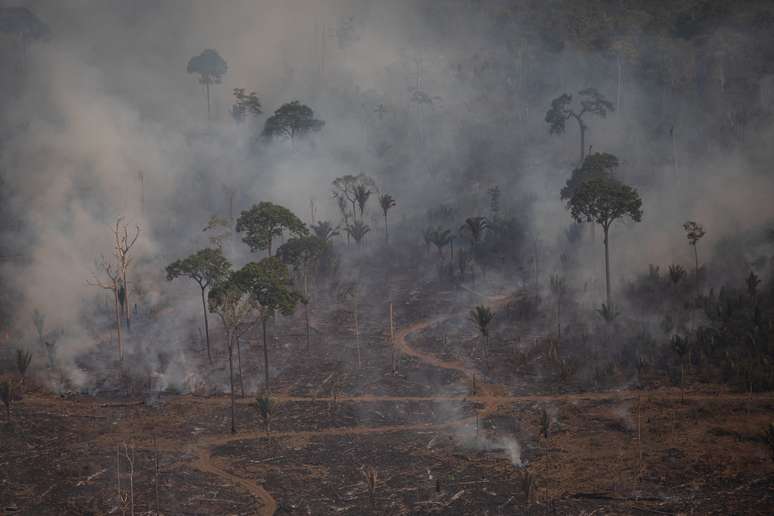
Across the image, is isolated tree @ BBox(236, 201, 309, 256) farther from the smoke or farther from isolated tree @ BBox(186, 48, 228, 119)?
isolated tree @ BBox(186, 48, 228, 119)

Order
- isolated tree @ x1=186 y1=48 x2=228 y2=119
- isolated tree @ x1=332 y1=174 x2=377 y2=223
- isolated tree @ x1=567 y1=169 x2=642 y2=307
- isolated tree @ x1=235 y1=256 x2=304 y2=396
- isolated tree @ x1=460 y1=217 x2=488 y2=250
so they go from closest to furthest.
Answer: isolated tree @ x1=235 y1=256 x2=304 y2=396 → isolated tree @ x1=567 y1=169 x2=642 y2=307 → isolated tree @ x1=460 y1=217 x2=488 y2=250 → isolated tree @ x1=332 y1=174 x2=377 y2=223 → isolated tree @ x1=186 y1=48 x2=228 y2=119

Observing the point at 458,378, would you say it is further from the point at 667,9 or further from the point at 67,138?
the point at 667,9

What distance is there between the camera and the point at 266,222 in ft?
156

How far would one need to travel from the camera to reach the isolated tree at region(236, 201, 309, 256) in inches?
1864

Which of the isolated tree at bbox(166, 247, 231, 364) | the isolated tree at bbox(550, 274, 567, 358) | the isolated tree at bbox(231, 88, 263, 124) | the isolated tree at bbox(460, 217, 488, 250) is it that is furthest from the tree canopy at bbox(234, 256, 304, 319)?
the isolated tree at bbox(231, 88, 263, 124)

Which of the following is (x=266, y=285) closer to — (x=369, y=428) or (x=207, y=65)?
(x=369, y=428)

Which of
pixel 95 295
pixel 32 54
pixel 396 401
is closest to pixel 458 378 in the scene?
pixel 396 401

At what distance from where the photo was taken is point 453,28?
130 m

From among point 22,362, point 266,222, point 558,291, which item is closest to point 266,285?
point 266,222

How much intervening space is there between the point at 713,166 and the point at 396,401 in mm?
45384

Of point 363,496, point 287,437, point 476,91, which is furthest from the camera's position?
point 476,91

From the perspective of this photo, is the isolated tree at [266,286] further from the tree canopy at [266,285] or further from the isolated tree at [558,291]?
the isolated tree at [558,291]

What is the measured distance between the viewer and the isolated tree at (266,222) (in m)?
47.3

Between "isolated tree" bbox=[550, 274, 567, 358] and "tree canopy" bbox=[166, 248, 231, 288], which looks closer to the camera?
"tree canopy" bbox=[166, 248, 231, 288]
